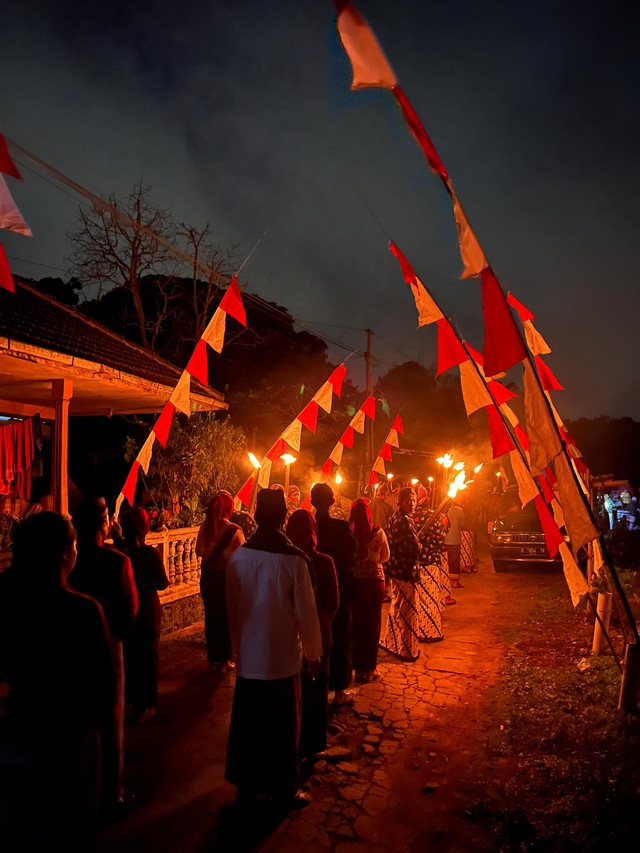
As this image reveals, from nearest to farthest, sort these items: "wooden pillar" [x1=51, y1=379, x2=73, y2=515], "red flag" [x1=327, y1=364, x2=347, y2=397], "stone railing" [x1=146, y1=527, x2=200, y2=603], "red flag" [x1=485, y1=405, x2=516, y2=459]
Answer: "red flag" [x1=485, y1=405, x2=516, y2=459], "wooden pillar" [x1=51, y1=379, x2=73, y2=515], "stone railing" [x1=146, y1=527, x2=200, y2=603], "red flag" [x1=327, y1=364, x2=347, y2=397]

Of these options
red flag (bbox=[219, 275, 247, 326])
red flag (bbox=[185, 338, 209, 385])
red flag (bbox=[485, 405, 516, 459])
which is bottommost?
red flag (bbox=[485, 405, 516, 459])

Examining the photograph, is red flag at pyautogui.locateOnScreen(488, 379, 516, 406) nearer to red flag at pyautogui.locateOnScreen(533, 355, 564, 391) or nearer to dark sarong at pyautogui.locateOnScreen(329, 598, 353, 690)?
red flag at pyautogui.locateOnScreen(533, 355, 564, 391)

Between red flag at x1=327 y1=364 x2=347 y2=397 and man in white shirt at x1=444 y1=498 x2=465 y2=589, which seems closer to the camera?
red flag at x1=327 y1=364 x2=347 y2=397

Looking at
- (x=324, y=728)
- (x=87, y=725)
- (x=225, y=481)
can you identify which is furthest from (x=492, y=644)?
(x=225, y=481)

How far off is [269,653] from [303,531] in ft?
3.69

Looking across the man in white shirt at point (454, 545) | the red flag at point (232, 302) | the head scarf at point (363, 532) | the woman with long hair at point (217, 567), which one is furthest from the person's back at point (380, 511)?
the red flag at point (232, 302)

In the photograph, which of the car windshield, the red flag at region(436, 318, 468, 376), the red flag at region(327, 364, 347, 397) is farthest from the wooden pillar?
the car windshield

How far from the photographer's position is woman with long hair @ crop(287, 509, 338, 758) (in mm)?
4410

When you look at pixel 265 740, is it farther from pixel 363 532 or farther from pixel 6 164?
pixel 6 164

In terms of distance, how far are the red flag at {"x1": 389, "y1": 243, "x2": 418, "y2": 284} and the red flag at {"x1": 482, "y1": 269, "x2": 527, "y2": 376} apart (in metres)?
1.46

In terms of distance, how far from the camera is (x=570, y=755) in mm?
4438

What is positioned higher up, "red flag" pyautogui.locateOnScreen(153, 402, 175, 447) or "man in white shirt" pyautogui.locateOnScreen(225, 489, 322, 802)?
"red flag" pyautogui.locateOnScreen(153, 402, 175, 447)

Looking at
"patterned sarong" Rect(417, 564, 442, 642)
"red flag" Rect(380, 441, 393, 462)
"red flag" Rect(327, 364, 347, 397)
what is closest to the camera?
"patterned sarong" Rect(417, 564, 442, 642)

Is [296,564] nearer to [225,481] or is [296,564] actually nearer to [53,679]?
[53,679]
